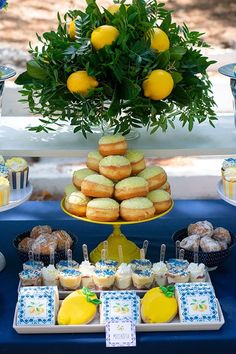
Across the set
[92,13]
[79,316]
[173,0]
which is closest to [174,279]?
[79,316]

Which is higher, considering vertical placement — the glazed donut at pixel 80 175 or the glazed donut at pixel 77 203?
the glazed donut at pixel 80 175

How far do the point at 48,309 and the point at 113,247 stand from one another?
0.43m

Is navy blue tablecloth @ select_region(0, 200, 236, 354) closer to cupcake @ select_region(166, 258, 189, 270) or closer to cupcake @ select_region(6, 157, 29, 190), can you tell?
cupcake @ select_region(166, 258, 189, 270)

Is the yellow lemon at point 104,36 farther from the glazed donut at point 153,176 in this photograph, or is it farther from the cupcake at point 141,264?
the cupcake at point 141,264

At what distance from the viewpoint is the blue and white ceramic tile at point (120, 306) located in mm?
2223

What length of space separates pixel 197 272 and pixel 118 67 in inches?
28.0

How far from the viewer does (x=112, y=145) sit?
242 centimetres

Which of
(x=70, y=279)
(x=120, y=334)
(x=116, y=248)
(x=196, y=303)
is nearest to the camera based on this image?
(x=120, y=334)

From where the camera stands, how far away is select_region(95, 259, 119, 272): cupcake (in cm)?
242

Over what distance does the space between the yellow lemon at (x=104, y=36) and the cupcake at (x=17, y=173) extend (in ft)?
1.96

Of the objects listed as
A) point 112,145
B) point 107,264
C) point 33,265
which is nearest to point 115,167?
point 112,145

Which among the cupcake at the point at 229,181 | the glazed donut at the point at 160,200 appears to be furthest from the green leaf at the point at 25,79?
the cupcake at the point at 229,181

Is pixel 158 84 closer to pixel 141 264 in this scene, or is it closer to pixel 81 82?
pixel 81 82

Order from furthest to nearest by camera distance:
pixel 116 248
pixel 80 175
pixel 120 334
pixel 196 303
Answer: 1. pixel 116 248
2. pixel 80 175
3. pixel 196 303
4. pixel 120 334
